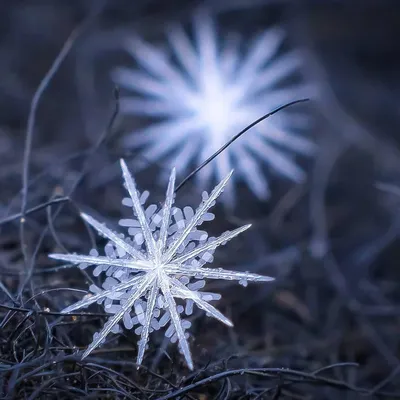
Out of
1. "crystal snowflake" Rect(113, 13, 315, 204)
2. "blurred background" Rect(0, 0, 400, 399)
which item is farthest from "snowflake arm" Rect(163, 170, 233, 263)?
"crystal snowflake" Rect(113, 13, 315, 204)

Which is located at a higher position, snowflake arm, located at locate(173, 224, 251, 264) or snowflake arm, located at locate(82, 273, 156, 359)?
snowflake arm, located at locate(173, 224, 251, 264)

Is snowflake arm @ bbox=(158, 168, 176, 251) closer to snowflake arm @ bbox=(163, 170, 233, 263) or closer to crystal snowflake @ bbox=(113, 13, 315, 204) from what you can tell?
snowflake arm @ bbox=(163, 170, 233, 263)

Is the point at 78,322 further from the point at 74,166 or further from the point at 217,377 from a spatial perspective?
the point at 74,166

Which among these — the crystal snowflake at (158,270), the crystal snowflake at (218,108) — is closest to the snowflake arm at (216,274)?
the crystal snowflake at (158,270)

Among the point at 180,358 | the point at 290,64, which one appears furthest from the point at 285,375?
the point at 290,64

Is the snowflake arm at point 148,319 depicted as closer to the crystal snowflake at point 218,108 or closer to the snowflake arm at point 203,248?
the snowflake arm at point 203,248

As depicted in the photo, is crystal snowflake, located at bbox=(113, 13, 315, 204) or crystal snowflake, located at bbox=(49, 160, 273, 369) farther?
crystal snowflake, located at bbox=(113, 13, 315, 204)

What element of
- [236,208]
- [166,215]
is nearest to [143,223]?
[166,215]

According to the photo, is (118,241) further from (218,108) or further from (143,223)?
(218,108)
